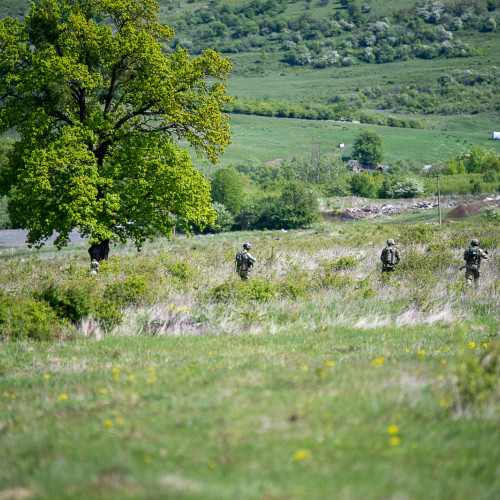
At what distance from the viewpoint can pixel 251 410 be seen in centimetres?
500

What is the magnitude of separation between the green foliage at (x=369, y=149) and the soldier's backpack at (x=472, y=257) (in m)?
143

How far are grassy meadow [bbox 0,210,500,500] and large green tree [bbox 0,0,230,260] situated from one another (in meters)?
8.15

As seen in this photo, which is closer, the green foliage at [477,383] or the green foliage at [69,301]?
the green foliage at [477,383]

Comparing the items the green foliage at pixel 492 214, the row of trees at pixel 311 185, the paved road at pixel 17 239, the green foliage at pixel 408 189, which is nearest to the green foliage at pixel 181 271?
the green foliage at pixel 492 214

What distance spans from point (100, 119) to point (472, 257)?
14.5m

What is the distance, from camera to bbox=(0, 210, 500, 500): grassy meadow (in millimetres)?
3873

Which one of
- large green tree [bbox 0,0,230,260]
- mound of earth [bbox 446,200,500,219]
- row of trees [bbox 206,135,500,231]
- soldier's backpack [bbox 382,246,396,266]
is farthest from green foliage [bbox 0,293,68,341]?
mound of earth [bbox 446,200,500,219]

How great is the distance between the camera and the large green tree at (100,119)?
18719mm

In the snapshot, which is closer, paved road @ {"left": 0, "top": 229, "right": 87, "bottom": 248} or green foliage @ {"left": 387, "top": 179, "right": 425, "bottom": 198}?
paved road @ {"left": 0, "top": 229, "right": 87, "bottom": 248}

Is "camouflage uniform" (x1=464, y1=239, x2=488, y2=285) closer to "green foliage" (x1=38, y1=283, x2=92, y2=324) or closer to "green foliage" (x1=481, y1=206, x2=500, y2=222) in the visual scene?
"green foliage" (x1=38, y1=283, x2=92, y2=324)

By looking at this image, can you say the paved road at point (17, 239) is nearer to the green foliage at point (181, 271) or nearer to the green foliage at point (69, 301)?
the green foliage at point (181, 271)

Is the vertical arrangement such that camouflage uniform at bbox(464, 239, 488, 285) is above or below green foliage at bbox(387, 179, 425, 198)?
below

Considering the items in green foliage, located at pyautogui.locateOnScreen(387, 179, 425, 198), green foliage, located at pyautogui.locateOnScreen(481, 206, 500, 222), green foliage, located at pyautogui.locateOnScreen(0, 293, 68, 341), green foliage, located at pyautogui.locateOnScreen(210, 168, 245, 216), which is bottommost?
green foliage, located at pyautogui.locateOnScreen(0, 293, 68, 341)

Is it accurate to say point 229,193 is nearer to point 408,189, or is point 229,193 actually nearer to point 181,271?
point 408,189
